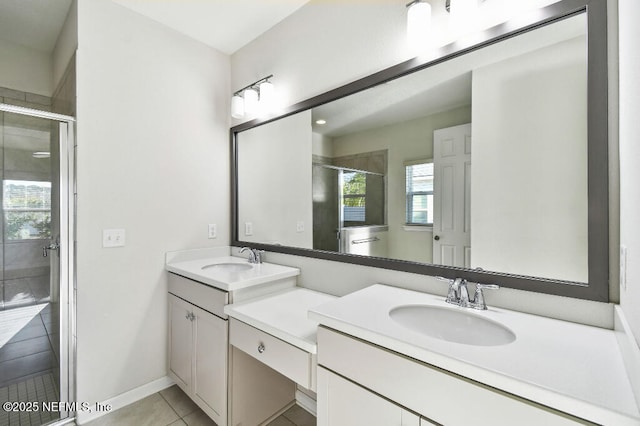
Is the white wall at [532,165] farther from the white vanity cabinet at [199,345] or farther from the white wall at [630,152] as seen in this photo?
the white vanity cabinet at [199,345]

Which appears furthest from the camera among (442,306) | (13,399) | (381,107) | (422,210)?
(13,399)

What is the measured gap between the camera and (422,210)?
135 cm

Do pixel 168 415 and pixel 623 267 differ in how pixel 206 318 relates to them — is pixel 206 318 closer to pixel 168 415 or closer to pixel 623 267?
pixel 168 415

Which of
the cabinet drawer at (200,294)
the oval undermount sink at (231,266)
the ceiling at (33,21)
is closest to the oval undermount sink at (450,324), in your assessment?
the cabinet drawer at (200,294)

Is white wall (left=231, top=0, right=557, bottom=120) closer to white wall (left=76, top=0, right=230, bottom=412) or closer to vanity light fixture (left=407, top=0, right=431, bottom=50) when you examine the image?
vanity light fixture (left=407, top=0, right=431, bottom=50)

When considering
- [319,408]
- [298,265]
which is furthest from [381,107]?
[319,408]

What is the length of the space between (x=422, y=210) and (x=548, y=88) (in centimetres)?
64

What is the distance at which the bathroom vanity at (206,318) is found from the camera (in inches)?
60.0

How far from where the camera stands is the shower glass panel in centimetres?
167

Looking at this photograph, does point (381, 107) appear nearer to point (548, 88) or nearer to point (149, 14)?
point (548, 88)

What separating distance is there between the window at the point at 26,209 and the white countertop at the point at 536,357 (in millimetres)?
1807

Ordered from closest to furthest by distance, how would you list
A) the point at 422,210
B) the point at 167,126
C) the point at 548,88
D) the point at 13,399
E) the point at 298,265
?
the point at 548,88 → the point at 422,210 → the point at 13,399 → the point at 298,265 → the point at 167,126

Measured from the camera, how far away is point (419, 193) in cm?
135

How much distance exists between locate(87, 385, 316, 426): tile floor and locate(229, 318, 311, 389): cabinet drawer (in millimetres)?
660
